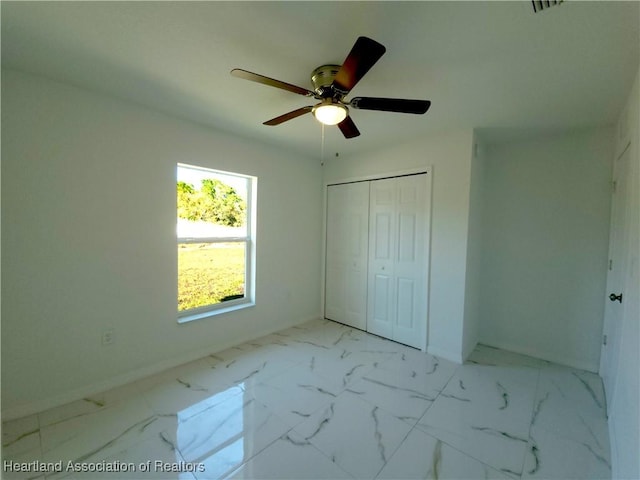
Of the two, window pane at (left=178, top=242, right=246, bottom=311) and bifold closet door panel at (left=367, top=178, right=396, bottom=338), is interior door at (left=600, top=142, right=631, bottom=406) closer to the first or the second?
bifold closet door panel at (left=367, top=178, right=396, bottom=338)

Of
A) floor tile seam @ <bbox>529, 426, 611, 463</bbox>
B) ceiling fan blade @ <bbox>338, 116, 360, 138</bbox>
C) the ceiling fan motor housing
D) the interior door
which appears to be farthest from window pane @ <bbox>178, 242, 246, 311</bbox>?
the interior door

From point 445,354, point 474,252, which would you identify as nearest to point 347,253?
point 474,252

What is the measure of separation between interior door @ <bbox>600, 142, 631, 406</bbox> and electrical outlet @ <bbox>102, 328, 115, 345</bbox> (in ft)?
12.4

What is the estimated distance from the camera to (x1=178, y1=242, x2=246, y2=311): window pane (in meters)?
2.74

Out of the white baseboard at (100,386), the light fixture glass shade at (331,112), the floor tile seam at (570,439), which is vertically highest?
the light fixture glass shade at (331,112)

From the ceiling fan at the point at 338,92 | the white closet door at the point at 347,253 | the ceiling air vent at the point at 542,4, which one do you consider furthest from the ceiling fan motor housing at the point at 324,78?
the white closet door at the point at 347,253

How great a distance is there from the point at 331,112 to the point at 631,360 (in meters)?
2.12

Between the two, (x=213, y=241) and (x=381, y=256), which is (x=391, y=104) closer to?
(x=381, y=256)

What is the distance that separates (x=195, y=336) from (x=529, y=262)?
3658 millimetres

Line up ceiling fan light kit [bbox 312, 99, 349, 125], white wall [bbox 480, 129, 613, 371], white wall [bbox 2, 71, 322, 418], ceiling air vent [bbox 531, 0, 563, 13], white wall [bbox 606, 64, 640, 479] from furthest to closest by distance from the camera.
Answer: white wall [bbox 480, 129, 613, 371], white wall [bbox 2, 71, 322, 418], ceiling fan light kit [bbox 312, 99, 349, 125], white wall [bbox 606, 64, 640, 479], ceiling air vent [bbox 531, 0, 563, 13]

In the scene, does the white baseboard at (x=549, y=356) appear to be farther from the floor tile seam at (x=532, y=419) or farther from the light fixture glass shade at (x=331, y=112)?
the light fixture glass shade at (x=331, y=112)

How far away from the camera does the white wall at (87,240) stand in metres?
1.82

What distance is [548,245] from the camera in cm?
279

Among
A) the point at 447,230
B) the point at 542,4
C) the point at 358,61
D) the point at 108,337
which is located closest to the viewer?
the point at 542,4
